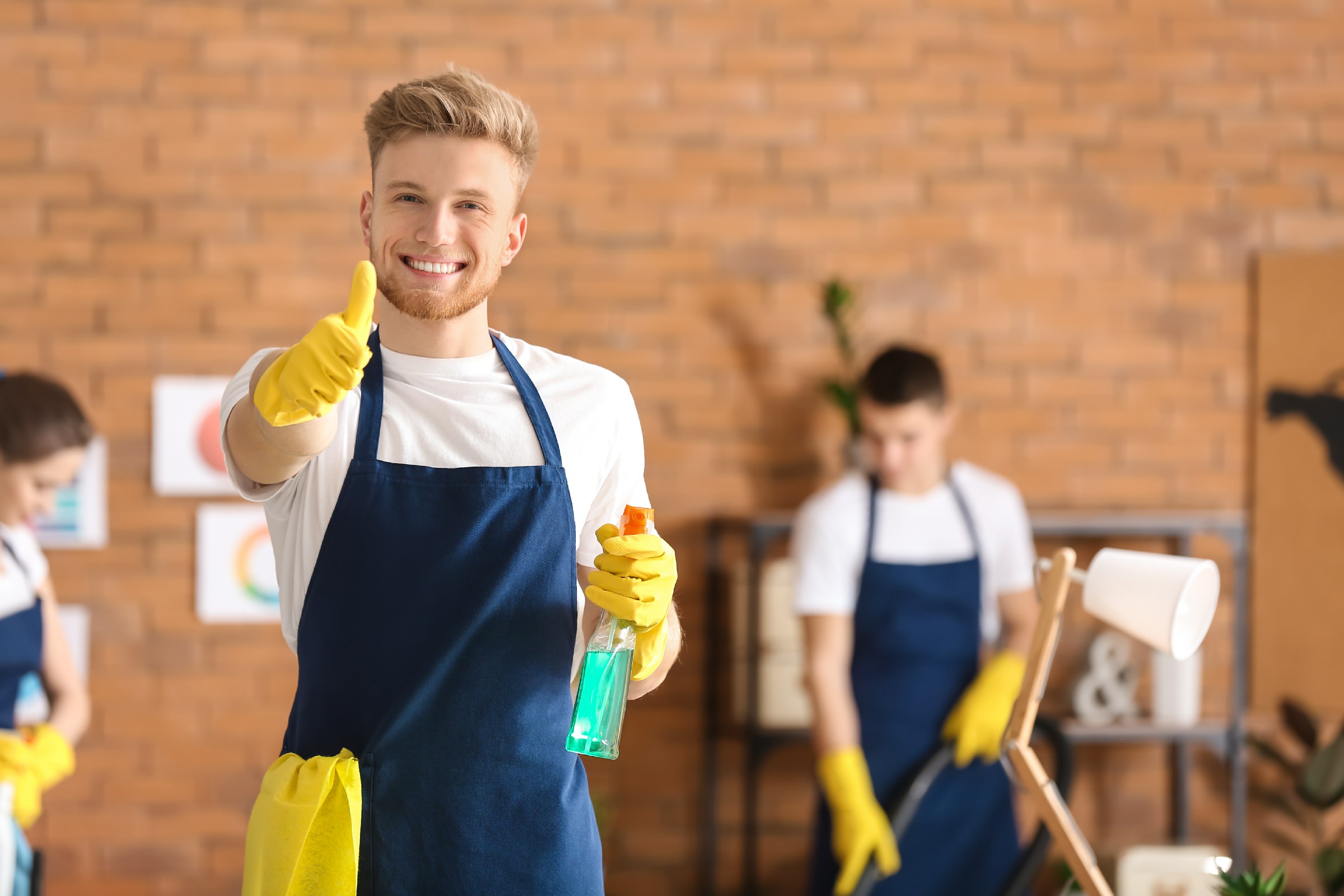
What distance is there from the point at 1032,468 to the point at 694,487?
907 millimetres

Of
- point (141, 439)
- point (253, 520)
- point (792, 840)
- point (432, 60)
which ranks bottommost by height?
point (792, 840)

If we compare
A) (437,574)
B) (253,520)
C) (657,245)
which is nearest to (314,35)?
(657,245)

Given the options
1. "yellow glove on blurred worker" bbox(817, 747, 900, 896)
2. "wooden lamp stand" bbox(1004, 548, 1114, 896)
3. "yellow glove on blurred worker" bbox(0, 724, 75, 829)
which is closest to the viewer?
"wooden lamp stand" bbox(1004, 548, 1114, 896)

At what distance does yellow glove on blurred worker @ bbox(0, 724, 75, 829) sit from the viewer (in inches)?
78.8

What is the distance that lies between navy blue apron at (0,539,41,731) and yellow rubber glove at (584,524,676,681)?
4.99 feet

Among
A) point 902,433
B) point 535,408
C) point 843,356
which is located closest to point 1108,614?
point 535,408

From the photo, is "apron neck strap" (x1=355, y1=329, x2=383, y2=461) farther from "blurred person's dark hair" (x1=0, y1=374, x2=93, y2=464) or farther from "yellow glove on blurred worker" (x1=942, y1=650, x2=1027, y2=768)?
"yellow glove on blurred worker" (x1=942, y1=650, x2=1027, y2=768)

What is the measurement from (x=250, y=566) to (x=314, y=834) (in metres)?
1.93

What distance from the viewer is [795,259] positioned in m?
2.94

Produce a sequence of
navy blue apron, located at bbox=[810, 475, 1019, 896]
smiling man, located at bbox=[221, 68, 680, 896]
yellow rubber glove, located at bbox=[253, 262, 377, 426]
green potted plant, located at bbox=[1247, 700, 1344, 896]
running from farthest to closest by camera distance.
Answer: green potted plant, located at bbox=[1247, 700, 1344, 896], navy blue apron, located at bbox=[810, 475, 1019, 896], smiling man, located at bbox=[221, 68, 680, 896], yellow rubber glove, located at bbox=[253, 262, 377, 426]

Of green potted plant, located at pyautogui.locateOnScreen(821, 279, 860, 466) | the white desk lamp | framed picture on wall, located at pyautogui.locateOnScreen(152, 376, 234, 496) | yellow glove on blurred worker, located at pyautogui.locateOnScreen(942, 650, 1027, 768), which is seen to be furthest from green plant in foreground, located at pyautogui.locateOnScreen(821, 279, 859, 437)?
framed picture on wall, located at pyautogui.locateOnScreen(152, 376, 234, 496)

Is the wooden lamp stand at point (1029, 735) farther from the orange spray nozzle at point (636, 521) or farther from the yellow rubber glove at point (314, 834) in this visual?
the yellow rubber glove at point (314, 834)

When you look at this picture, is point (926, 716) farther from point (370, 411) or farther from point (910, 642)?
point (370, 411)

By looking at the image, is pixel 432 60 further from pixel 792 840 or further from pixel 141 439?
pixel 792 840
